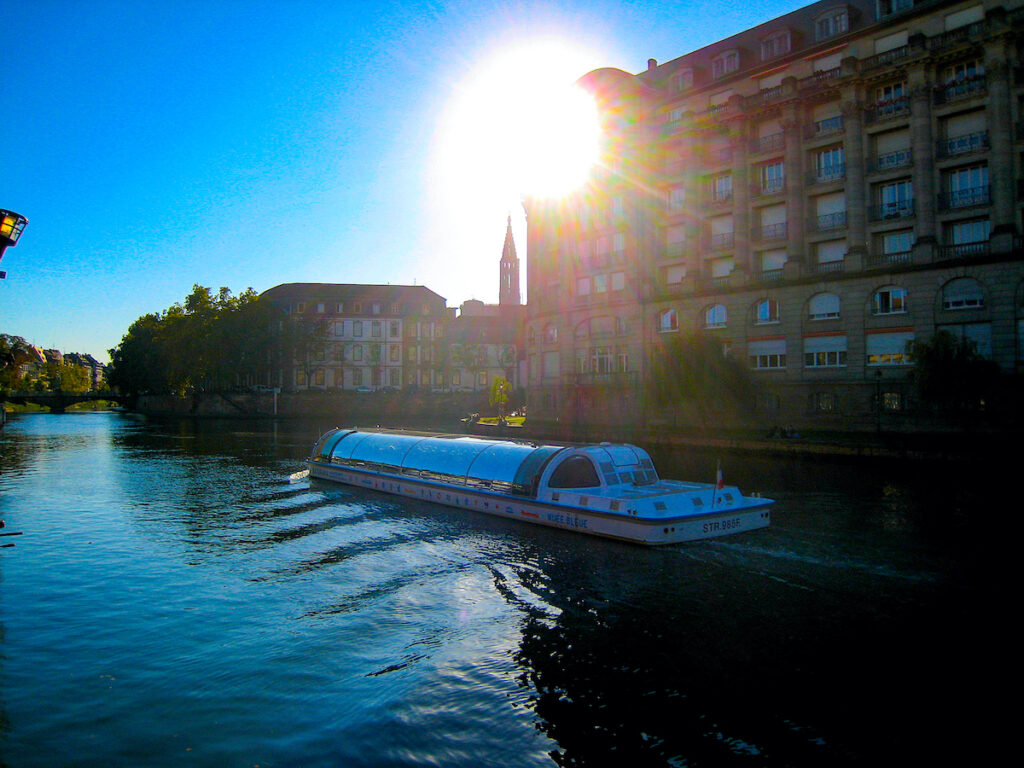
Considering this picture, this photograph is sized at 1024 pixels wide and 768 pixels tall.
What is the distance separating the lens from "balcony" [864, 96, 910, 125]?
51956mm

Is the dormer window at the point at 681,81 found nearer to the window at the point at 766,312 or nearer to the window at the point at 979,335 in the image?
the window at the point at 766,312

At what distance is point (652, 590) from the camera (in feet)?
51.1

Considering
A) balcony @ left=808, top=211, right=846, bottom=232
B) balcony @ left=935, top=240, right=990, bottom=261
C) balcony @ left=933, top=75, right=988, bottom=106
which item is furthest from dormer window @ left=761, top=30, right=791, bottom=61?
balcony @ left=935, top=240, right=990, bottom=261

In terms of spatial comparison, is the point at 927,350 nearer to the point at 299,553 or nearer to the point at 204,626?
the point at 299,553

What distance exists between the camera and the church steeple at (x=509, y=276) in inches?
6344

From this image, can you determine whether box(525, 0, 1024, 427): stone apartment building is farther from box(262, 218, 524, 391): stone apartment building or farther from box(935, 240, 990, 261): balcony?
box(262, 218, 524, 391): stone apartment building

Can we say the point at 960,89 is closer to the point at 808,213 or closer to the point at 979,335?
the point at 808,213

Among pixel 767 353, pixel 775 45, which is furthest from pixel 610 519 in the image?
pixel 775 45

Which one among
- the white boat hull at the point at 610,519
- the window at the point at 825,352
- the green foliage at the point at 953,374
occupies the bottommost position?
the white boat hull at the point at 610,519

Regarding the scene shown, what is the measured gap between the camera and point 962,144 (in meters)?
49.2

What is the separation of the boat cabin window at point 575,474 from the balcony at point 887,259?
3943 centimetres

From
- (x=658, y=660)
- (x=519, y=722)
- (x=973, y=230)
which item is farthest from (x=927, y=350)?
(x=519, y=722)

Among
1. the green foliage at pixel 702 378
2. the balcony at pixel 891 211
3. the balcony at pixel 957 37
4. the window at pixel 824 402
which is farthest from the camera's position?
the green foliage at pixel 702 378

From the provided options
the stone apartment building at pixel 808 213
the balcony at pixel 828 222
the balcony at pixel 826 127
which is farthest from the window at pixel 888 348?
the balcony at pixel 826 127
